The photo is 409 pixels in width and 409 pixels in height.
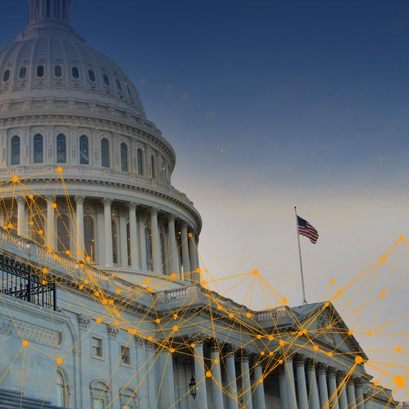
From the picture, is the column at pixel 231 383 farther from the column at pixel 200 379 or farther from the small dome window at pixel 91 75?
the small dome window at pixel 91 75

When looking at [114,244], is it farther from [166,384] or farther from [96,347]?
[96,347]

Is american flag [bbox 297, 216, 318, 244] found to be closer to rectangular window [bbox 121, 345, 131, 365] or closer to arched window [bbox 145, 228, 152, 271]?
arched window [bbox 145, 228, 152, 271]

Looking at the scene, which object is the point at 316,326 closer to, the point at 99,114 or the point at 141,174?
the point at 141,174

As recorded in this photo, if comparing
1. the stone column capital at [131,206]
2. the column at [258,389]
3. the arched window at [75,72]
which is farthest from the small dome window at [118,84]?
the column at [258,389]

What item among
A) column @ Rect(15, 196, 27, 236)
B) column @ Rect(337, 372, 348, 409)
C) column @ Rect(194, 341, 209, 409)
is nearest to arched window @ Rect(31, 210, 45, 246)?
column @ Rect(15, 196, 27, 236)

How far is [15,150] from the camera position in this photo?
76.4m

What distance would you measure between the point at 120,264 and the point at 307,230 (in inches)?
647

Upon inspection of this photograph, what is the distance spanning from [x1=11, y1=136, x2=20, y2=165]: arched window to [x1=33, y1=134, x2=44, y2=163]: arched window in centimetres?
153

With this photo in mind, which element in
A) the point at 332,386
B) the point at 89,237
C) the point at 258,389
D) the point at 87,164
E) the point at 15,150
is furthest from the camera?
the point at 87,164

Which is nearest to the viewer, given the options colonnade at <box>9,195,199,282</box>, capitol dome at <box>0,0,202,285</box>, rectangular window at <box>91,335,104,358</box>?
rectangular window at <box>91,335,104,358</box>

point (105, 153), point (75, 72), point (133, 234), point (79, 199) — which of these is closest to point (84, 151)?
point (105, 153)

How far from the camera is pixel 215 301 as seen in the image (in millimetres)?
58156

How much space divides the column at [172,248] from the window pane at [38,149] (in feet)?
43.5

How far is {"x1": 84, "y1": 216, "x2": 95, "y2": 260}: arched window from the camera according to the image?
72.4m
